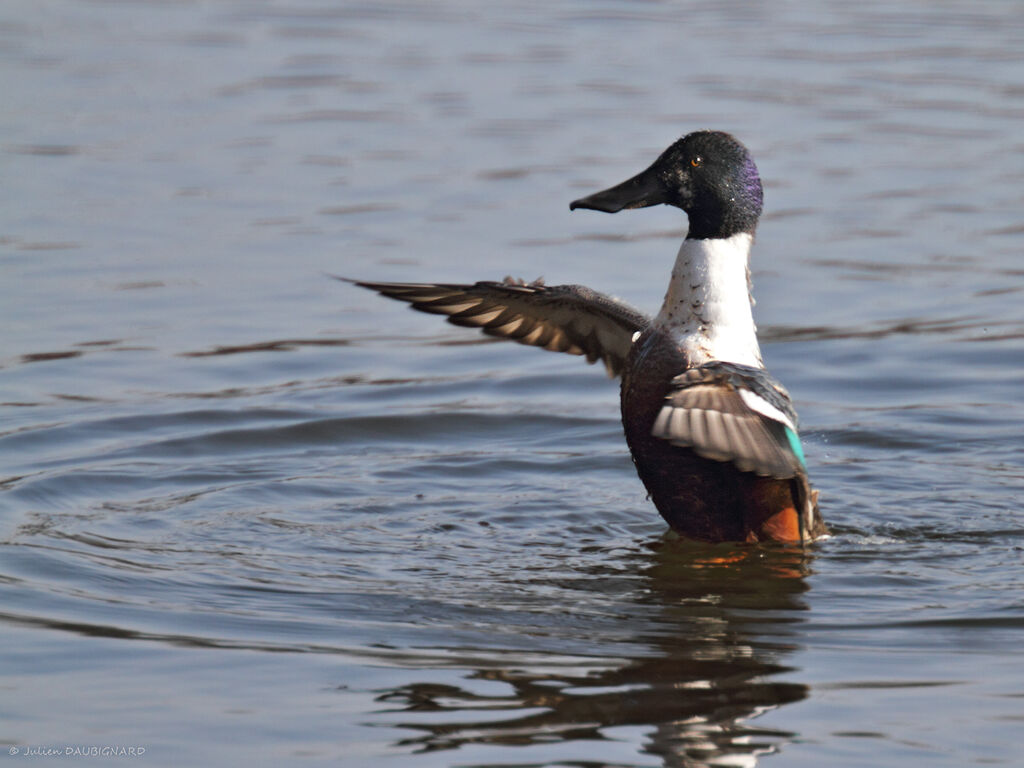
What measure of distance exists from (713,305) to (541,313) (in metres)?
0.98

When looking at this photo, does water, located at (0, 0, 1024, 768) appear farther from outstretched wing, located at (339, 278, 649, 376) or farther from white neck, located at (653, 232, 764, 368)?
white neck, located at (653, 232, 764, 368)

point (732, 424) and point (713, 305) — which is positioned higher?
point (713, 305)

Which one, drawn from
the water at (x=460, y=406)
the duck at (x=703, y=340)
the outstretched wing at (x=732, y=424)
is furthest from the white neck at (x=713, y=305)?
the water at (x=460, y=406)

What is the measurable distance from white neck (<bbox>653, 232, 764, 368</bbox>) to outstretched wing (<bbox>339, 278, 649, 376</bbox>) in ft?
1.60

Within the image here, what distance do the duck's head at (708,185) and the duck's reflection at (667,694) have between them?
4.33 ft

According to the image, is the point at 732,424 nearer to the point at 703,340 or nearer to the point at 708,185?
the point at 703,340

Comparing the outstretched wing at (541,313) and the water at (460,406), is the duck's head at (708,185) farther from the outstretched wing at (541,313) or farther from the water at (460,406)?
the water at (460,406)

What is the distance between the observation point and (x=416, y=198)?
427 inches

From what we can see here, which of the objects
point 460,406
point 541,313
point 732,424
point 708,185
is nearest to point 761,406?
point 732,424

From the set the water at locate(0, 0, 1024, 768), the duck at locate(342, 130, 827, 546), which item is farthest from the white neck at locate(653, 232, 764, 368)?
the water at locate(0, 0, 1024, 768)

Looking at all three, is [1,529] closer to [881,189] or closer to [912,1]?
[881,189]

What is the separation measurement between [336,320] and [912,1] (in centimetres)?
1196

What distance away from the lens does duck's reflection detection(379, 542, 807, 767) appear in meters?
4.01

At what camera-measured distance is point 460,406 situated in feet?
25.5
